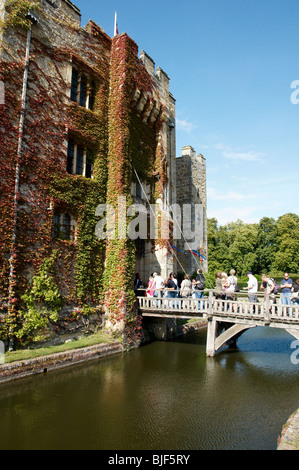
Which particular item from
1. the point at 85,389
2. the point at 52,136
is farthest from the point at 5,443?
the point at 52,136

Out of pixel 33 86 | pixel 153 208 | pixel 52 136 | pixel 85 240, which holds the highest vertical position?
pixel 33 86

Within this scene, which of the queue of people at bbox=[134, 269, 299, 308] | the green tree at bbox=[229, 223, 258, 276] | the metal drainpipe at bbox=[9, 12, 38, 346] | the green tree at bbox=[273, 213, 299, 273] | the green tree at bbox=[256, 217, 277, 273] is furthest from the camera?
the green tree at bbox=[256, 217, 277, 273]

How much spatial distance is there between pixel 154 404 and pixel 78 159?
10883 millimetres

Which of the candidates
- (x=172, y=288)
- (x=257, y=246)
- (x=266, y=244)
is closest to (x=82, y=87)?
(x=172, y=288)

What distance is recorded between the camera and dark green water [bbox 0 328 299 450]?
635 centimetres

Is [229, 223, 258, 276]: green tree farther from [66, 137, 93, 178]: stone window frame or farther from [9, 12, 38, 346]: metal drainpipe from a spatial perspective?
[9, 12, 38, 346]: metal drainpipe

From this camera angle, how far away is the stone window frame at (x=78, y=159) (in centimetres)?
1442

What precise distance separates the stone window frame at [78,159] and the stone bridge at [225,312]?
6621 millimetres

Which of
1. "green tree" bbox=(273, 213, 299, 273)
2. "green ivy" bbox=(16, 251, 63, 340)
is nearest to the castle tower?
"green ivy" bbox=(16, 251, 63, 340)

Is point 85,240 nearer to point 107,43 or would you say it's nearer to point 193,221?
point 107,43

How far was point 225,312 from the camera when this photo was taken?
1261 cm

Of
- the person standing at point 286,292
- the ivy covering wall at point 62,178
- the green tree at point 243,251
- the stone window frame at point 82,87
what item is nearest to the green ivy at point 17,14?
the ivy covering wall at point 62,178

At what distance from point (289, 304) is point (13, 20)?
14.7 m

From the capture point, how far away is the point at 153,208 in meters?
18.3
